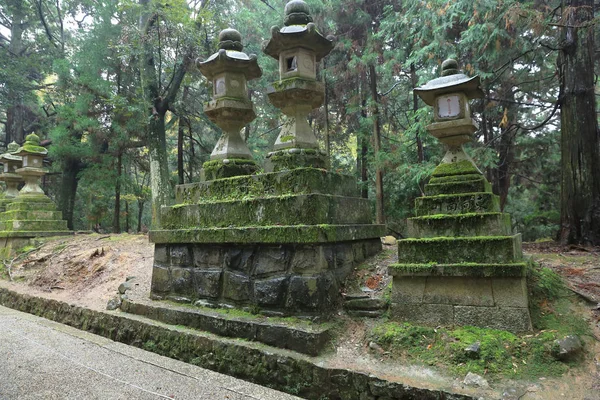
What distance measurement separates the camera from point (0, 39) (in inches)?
623

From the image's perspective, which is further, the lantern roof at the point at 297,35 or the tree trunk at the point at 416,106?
the tree trunk at the point at 416,106

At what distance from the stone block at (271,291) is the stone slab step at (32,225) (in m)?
8.46

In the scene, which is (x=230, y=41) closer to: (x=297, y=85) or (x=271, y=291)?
(x=297, y=85)

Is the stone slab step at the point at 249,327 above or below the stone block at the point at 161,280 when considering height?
below

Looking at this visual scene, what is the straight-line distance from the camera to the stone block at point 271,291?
336cm

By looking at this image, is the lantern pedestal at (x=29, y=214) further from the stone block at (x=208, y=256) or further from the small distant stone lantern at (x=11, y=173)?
the stone block at (x=208, y=256)

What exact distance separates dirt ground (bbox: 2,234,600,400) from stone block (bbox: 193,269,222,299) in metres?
1.32

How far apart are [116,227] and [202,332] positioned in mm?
11349

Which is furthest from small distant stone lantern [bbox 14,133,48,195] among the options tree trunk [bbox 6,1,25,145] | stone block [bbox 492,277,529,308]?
stone block [bbox 492,277,529,308]

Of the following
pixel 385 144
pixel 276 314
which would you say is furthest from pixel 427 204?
pixel 385 144

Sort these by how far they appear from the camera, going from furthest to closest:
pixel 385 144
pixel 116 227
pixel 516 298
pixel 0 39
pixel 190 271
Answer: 1. pixel 0 39
2. pixel 116 227
3. pixel 385 144
4. pixel 190 271
5. pixel 516 298

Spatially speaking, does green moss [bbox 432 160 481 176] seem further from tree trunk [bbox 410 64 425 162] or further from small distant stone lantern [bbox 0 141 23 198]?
small distant stone lantern [bbox 0 141 23 198]

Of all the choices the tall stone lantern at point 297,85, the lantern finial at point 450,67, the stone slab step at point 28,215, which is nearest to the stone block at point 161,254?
the tall stone lantern at point 297,85

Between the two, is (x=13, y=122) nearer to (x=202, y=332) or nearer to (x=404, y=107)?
(x=404, y=107)
